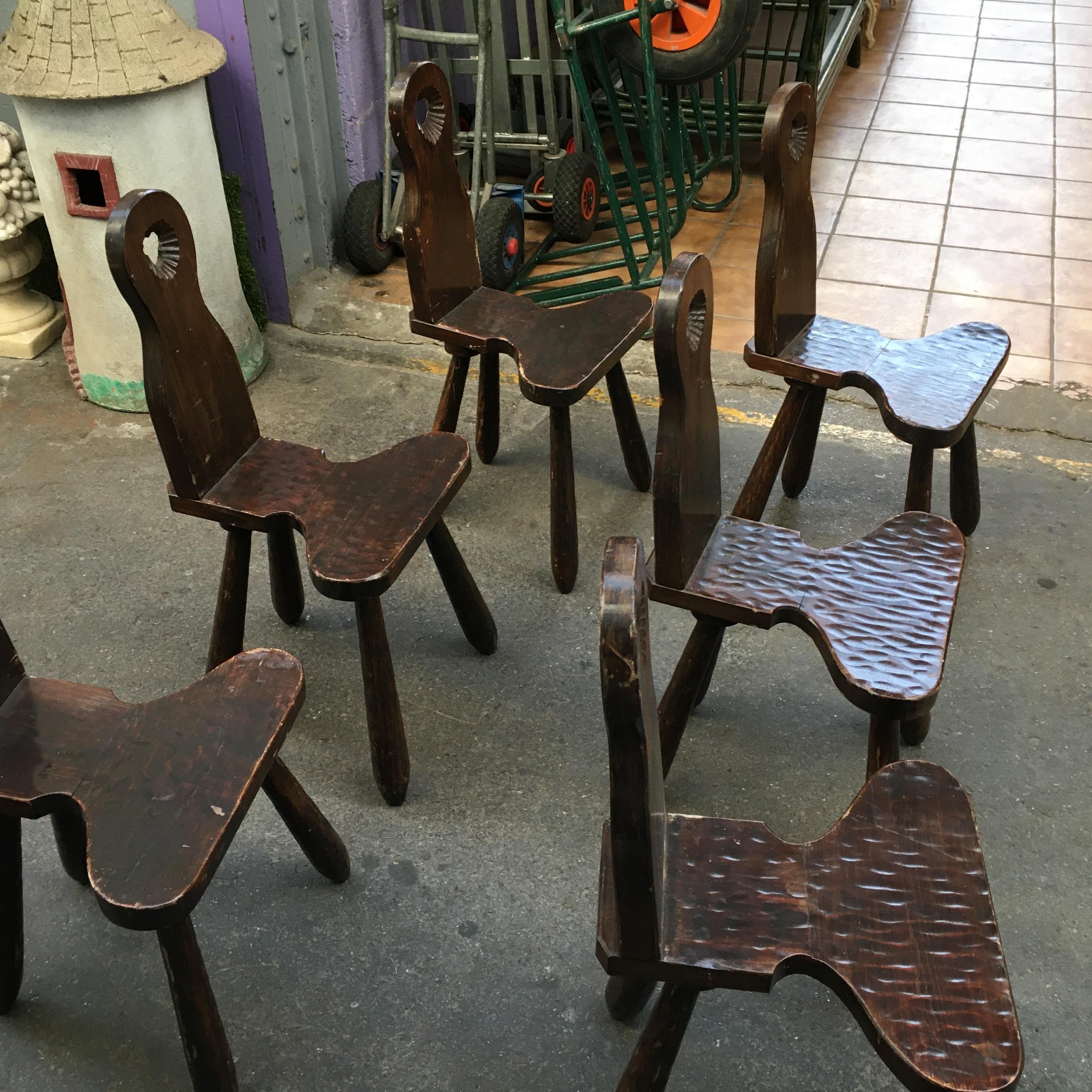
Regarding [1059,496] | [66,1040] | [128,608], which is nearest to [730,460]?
[1059,496]

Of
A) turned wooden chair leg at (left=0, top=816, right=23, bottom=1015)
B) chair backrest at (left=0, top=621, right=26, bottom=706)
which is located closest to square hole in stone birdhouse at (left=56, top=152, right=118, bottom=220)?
chair backrest at (left=0, top=621, right=26, bottom=706)

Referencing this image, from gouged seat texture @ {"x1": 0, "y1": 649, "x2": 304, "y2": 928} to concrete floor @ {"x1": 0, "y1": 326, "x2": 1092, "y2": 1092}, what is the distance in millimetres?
478

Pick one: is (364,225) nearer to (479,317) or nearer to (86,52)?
(86,52)

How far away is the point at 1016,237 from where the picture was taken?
176 inches

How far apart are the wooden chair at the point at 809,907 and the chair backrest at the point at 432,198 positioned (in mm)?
1429

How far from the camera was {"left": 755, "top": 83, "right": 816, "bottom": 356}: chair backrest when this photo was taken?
2379 mm

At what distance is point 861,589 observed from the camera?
1979 millimetres

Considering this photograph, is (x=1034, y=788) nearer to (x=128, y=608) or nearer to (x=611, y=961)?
(x=611, y=961)

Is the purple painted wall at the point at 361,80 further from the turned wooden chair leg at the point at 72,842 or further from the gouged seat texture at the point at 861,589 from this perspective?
the turned wooden chair leg at the point at 72,842

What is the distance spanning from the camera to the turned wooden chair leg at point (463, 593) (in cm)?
241

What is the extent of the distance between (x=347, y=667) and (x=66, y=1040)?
973 millimetres

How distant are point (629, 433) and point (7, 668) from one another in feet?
5.71

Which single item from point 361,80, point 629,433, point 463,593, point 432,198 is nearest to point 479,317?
point 432,198

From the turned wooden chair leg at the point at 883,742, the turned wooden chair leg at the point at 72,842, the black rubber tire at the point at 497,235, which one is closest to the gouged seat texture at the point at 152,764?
the turned wooden chair leg at the point at 72,842
